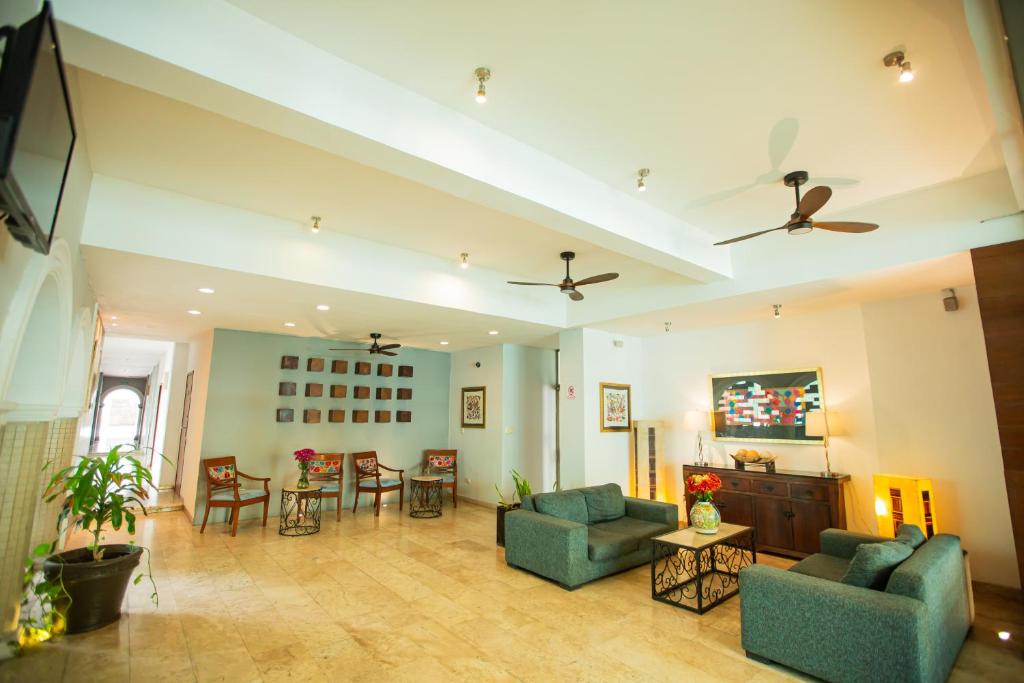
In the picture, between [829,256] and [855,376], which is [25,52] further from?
[855,376]

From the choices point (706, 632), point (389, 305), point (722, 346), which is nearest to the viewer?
point (706, 632)

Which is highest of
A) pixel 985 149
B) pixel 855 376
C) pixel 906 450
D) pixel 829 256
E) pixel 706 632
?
pixel 985 149

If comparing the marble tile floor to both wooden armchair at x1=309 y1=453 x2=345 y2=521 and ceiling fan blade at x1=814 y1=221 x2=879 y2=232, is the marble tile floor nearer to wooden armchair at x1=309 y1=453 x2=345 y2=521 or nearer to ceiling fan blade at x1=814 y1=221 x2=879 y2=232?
wooden armchair at x1=309 y1=453 x2=345 y2=521

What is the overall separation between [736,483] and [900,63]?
4230 millimetres

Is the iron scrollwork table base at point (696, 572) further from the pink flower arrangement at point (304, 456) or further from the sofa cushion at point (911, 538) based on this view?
the pink flower arrangement at point (304, 456)

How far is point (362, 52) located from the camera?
2.19 metres

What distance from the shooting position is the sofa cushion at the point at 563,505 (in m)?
4.52

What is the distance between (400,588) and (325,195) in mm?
3207

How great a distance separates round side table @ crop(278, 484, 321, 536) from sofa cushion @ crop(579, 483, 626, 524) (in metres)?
3.38

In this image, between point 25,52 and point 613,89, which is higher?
point 613,89

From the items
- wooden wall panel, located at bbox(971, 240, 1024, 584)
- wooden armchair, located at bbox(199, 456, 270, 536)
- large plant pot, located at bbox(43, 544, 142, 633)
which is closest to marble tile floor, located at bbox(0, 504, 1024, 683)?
large plant pot, located at bbox(43, 544, 142, 633)

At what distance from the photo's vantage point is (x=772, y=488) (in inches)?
195

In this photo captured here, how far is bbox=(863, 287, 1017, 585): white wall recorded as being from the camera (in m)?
4.05

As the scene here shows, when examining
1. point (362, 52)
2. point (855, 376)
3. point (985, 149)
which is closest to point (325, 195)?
point (362, 52)
